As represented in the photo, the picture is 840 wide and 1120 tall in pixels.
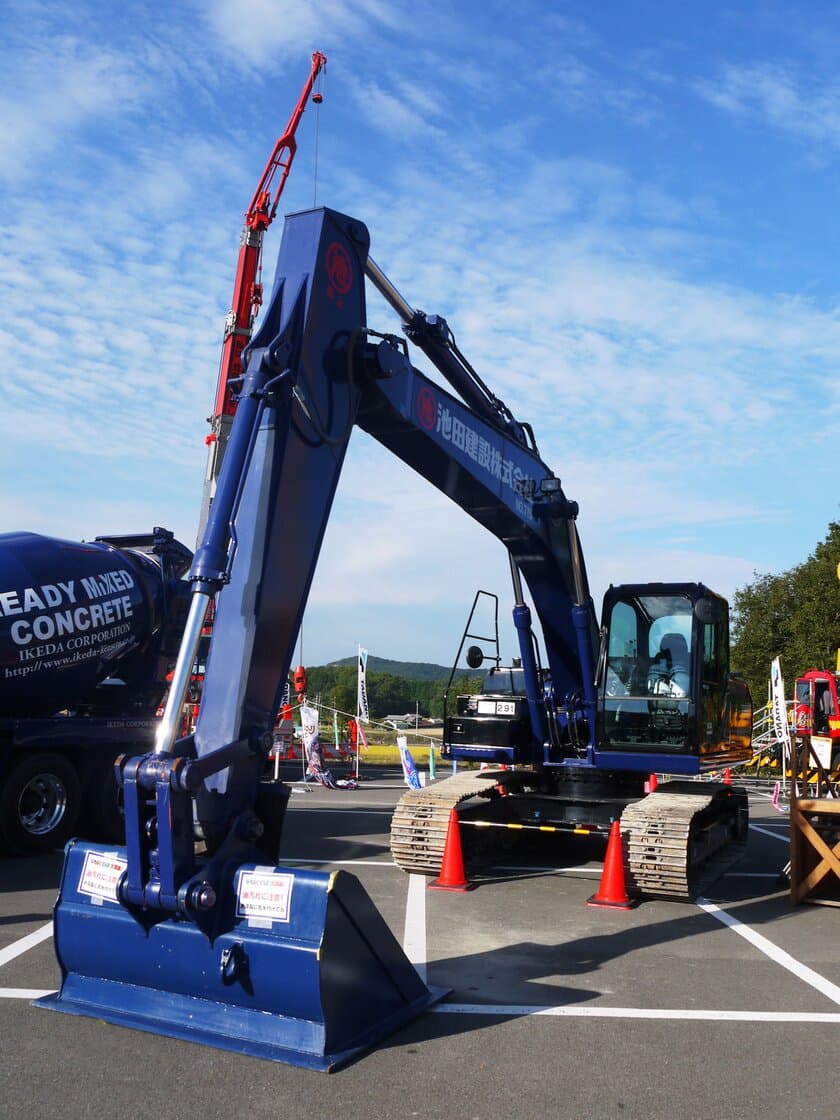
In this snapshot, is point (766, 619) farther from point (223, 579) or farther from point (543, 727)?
point (223, 579)

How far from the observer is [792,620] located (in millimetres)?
46500

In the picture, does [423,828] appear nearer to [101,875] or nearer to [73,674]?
[73,674]

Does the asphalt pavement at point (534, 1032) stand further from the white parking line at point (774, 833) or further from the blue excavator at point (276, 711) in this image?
the white parking line at point (774, 833)

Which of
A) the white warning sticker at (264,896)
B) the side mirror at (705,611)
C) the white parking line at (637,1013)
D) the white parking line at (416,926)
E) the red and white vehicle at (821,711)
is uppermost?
the side mirror at (705,611)

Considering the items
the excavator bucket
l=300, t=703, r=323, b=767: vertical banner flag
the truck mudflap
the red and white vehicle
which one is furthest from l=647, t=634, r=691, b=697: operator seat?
l=300, t=703, r=323, b=767: vertical banner flag

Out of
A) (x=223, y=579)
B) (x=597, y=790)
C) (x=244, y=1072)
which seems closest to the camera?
(x=244, y=1072)

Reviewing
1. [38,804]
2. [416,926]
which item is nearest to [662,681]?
[416,926]

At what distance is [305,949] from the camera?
4.82 m

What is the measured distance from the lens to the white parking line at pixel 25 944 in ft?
21.8

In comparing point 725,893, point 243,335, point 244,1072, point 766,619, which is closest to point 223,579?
point 244,1072

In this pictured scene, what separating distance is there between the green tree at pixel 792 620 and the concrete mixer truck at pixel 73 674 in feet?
119

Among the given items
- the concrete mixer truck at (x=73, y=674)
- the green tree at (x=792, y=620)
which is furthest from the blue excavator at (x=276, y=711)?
the green tree at (x=792, y=620)

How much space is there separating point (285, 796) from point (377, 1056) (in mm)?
1557

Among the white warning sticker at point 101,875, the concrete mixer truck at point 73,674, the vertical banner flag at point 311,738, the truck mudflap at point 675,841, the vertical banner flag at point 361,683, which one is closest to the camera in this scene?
the white warning sticker at point 101,875
